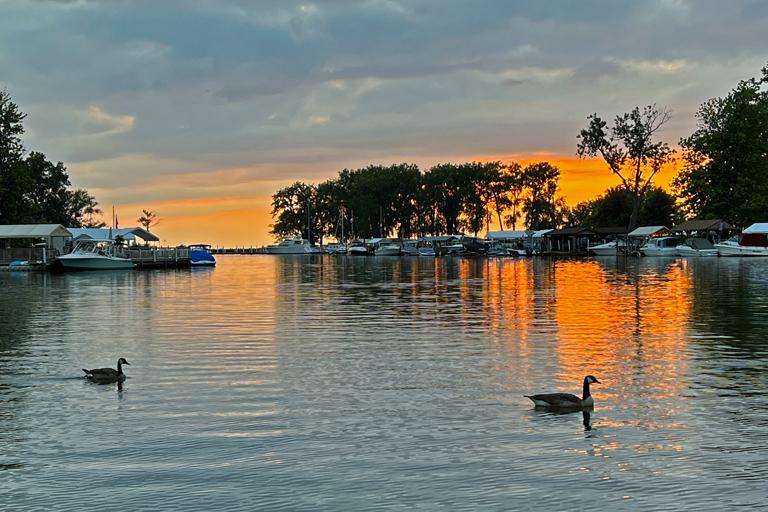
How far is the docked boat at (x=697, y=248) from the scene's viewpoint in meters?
133

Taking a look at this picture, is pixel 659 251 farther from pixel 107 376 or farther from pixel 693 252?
pixel 107 376

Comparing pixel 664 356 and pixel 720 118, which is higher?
pixel 720 118

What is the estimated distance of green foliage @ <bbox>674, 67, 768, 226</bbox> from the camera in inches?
5172

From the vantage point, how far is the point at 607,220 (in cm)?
18200

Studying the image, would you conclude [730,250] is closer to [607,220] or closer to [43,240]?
[607,220]

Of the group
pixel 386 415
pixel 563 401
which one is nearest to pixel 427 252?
pixel 563 401

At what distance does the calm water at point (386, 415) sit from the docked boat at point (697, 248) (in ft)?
315

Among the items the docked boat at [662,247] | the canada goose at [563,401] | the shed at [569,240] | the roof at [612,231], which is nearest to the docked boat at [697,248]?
the docked boat at [662,247]

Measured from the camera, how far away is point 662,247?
14438 centimetres

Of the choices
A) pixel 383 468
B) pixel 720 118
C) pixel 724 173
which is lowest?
pixel 383 468

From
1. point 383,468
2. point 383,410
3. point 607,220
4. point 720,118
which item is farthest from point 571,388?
point 607,220

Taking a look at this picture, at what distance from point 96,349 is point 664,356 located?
64.2ft

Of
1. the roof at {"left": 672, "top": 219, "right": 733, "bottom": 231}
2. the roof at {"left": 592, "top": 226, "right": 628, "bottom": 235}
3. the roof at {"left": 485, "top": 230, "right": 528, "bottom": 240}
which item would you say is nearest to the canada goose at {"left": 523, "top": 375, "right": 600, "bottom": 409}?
the roof at {"left": 672, "top": 219, "right": 733, "bottom": 231}

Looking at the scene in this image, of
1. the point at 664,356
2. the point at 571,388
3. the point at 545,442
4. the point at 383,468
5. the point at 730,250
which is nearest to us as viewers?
the point at 383,468
